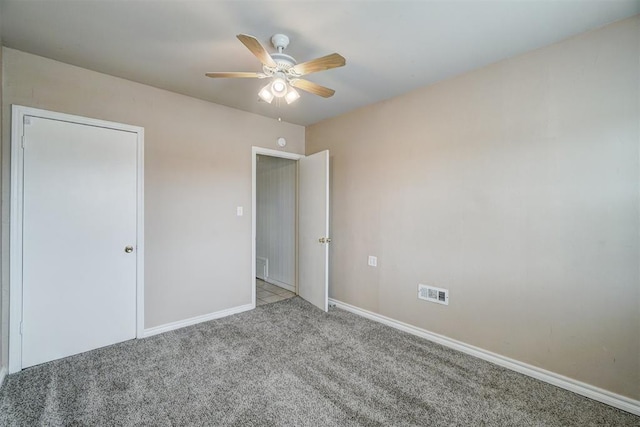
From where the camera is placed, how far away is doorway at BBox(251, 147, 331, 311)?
3.49m

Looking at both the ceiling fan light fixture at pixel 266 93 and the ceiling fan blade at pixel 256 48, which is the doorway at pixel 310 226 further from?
the ceiling fan blade at pixel 256 48

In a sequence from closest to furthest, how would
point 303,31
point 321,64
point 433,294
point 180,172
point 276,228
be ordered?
point 321,64 → point 303,31 → point 433,294 → point 180,172 → point 276,228

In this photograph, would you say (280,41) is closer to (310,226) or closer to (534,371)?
(310,226)

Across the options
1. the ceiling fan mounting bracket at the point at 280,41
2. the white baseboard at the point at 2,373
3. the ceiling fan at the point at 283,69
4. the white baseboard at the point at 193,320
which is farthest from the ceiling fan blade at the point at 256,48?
the white baseboard at the point at 2,373

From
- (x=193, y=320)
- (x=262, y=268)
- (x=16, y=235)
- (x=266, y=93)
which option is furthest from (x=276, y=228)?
(x=16, y=235)

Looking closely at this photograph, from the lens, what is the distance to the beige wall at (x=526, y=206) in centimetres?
185

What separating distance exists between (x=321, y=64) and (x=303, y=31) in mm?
358

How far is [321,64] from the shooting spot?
1.80 metres

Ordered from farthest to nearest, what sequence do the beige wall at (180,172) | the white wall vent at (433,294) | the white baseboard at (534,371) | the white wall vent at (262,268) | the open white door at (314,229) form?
the white wall vent at (262,268)
the open white door at (314,229)
the white wall vent at (433,294)
the beige wall at (180,172)
the white baseboard at (534,371)

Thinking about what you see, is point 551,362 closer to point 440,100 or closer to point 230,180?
point 440,100

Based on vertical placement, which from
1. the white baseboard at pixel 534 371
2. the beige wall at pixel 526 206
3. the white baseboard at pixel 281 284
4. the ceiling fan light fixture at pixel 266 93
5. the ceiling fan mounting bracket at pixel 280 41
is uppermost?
the ceiling fan mounting bracket at pixel 280 41

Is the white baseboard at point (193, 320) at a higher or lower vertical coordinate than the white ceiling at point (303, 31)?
lower

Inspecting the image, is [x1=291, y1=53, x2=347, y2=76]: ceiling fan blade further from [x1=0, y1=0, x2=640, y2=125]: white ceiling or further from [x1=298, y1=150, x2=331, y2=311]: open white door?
[x1=298, y1=150, x2=331, y2=311]: open white door

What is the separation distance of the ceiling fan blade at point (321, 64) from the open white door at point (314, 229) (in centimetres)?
159
